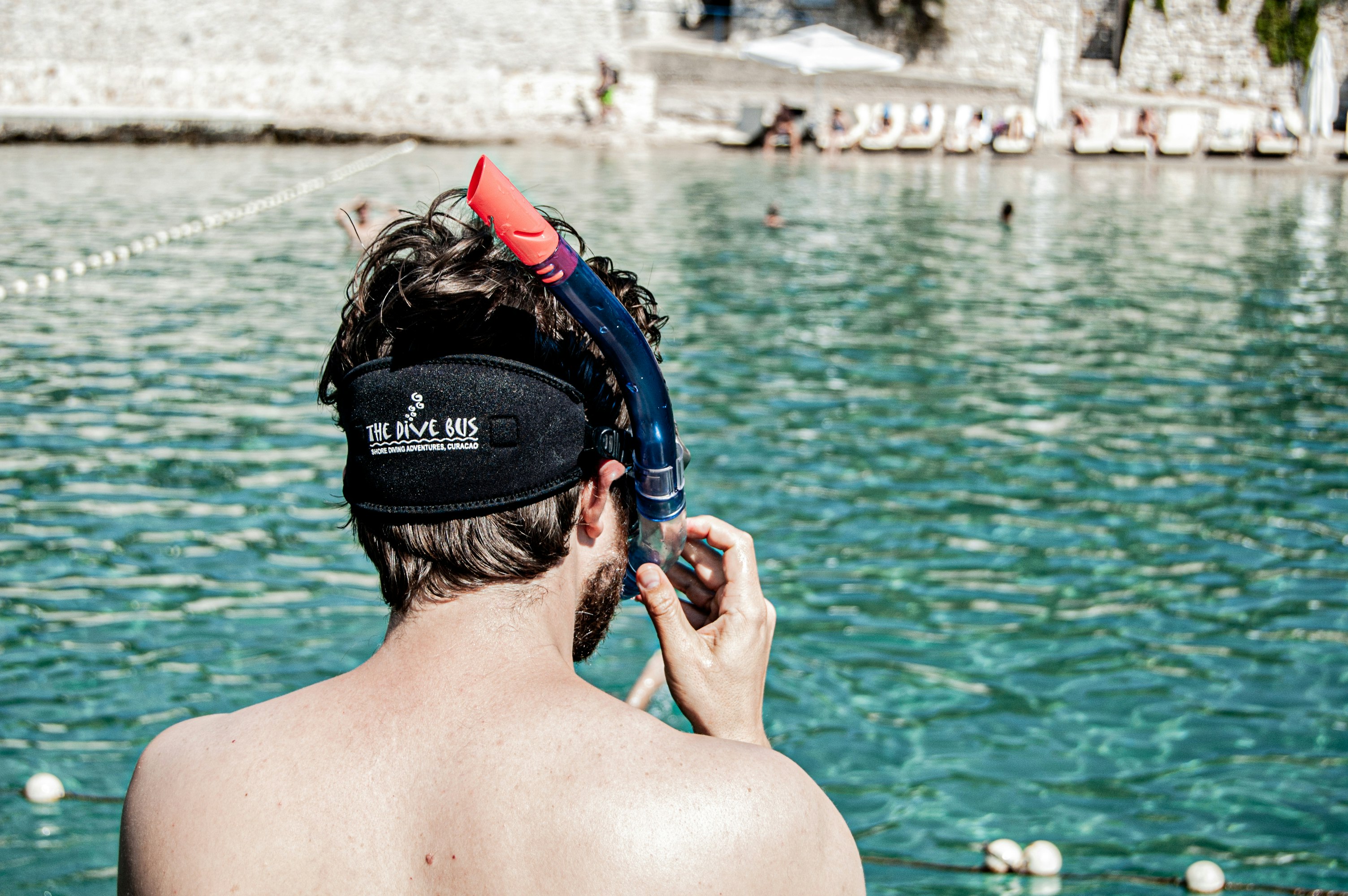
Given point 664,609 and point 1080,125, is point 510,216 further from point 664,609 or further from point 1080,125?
point 1080,125

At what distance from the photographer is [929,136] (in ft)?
104

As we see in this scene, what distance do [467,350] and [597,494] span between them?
0.28 meters

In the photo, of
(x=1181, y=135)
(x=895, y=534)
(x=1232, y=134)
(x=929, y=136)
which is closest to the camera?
(x=895, y=534)

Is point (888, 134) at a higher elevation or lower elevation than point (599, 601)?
lower

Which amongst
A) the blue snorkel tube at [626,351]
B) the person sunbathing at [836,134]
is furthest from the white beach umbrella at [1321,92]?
the blue snorkel tube at [626,351]

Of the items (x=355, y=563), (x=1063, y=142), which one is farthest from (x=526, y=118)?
(x=355, y=563)

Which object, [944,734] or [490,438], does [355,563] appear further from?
[490,438]

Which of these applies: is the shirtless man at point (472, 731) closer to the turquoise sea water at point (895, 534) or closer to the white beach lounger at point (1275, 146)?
the turquoise sea water at point (895, 534)

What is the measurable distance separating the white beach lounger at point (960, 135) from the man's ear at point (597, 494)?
1237 inches

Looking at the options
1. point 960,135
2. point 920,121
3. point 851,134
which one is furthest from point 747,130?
point 960,135

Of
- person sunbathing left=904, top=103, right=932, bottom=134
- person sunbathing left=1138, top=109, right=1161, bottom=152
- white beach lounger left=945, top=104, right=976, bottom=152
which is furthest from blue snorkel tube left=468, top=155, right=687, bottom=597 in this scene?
person sunbathing left=1138, top=109, right=1161, bottom=152

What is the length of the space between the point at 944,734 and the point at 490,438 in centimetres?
410

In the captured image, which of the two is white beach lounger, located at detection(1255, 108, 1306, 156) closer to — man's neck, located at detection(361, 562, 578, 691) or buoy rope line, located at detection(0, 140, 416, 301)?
buoy rope line, located at detection(0, 140, 416, 301)

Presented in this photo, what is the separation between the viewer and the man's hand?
5.73 feet
